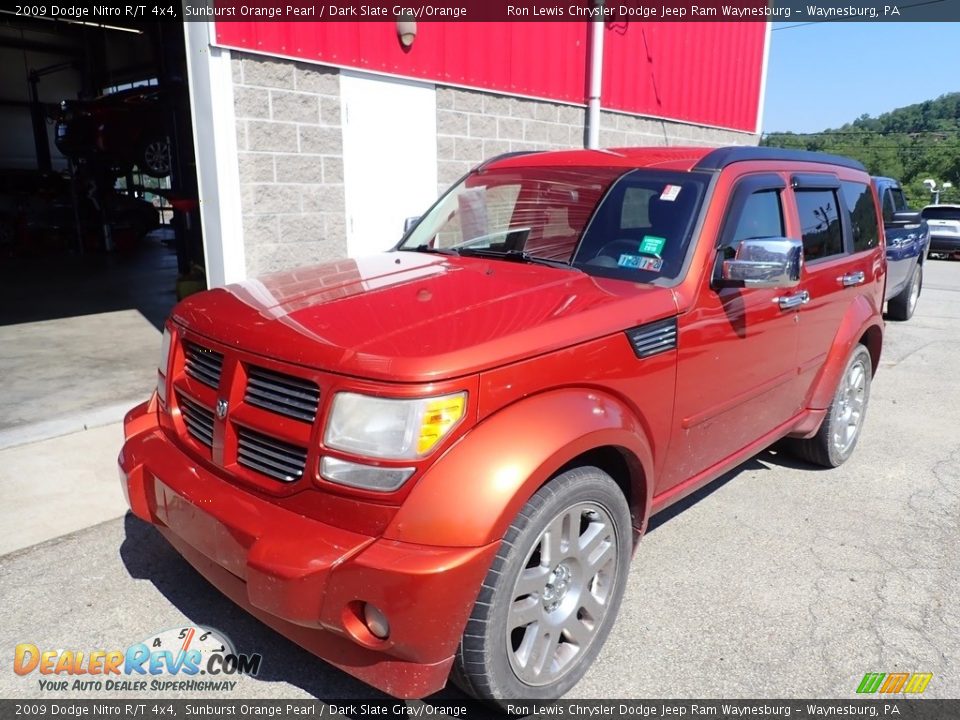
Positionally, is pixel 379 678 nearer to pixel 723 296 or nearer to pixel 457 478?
pixel 457 478

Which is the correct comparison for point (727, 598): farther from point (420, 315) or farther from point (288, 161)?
point (288, 161)

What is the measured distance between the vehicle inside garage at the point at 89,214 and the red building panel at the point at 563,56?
3133mm

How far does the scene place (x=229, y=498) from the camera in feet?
7.68

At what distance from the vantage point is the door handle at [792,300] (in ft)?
11.4

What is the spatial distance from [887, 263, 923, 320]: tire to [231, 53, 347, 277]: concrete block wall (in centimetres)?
771

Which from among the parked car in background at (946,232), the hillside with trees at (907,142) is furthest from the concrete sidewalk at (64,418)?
the hillside with trees at (907,142)

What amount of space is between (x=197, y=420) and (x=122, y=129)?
1396 cm

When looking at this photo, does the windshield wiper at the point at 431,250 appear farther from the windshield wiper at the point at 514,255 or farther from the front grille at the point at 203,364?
the front grille at the point at 203,364

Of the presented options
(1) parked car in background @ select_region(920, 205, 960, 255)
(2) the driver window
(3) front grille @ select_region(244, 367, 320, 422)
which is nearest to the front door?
(2) the driver window

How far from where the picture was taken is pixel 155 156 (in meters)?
14.2

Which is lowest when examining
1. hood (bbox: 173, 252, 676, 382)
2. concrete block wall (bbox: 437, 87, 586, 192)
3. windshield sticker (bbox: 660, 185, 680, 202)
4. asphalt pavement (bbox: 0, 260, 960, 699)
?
asphalt pavement (bbox: 0, 260, 960, 699)

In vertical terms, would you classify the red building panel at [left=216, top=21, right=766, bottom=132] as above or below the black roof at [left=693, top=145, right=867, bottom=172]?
above

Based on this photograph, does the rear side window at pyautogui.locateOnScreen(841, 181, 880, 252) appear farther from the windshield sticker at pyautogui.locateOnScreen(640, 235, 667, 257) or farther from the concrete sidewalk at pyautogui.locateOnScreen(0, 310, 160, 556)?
the concrete sidewalk at pyautogui.locateOnScreen(0, 310, 160, 556)

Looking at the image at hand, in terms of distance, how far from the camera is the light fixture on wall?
6.81 m
